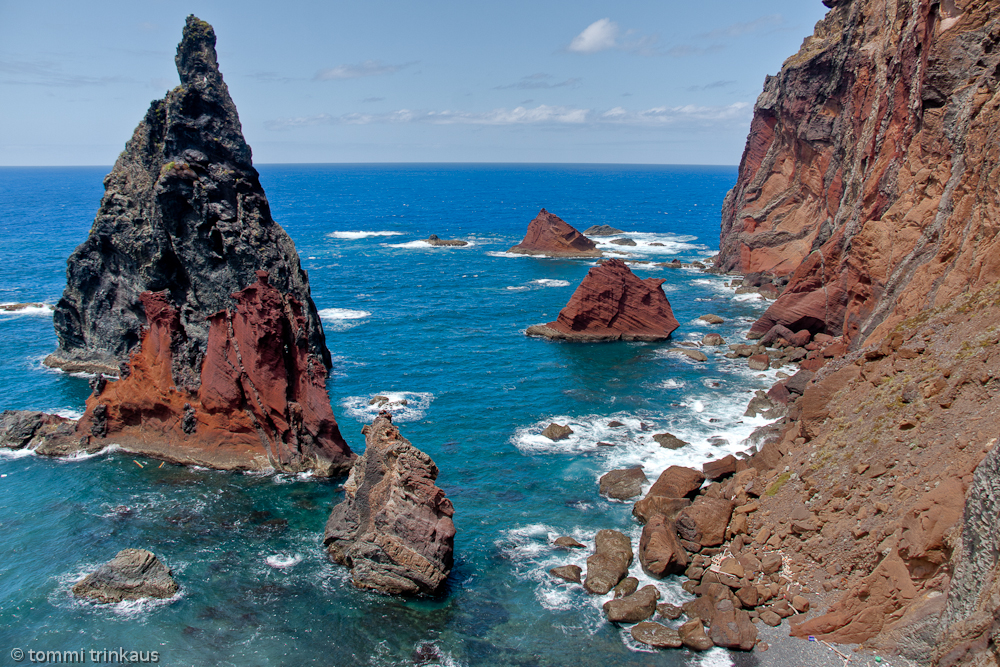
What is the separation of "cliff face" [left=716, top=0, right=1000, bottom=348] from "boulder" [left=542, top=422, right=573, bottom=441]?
20.0 m

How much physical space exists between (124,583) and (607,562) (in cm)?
2208

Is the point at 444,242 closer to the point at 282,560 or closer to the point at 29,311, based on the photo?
the point at 29,311

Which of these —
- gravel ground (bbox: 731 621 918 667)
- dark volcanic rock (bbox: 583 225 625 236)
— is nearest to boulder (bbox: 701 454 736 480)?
gravel ground (bbox: 731 621 918 667)

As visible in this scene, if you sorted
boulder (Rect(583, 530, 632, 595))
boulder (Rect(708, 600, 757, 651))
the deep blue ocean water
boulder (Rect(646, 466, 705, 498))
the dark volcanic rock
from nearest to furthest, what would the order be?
1. boulder (Rect(708, 600, 757, 651))
2. the deep blue ocean water
3. boulder (Rect(583, 530, 632, 595))
4. boulder (Rect(646, 466, 705, 498))
5. the dark volcanic rock

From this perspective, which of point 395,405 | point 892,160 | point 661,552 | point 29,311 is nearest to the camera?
point 661,552

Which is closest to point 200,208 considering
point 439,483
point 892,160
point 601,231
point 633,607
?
point 439,483

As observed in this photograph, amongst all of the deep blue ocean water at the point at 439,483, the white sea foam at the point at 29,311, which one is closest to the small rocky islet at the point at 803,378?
the deep blue ocean water at the point at 439,483

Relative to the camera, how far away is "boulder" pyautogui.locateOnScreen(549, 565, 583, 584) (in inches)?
1237

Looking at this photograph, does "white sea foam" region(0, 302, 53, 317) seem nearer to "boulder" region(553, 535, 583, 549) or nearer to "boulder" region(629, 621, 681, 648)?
"boulder" region(553, 535, 583, 549)

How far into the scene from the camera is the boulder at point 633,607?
1110 inches

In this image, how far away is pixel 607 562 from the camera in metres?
31.6

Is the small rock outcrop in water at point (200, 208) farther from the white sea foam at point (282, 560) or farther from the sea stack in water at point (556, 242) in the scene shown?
the sea stack in water at point (556, 242)

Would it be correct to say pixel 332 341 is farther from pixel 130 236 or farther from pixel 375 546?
pixel 375 546

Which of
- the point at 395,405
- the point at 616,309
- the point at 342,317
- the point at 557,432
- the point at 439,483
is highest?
the point at 616,309
